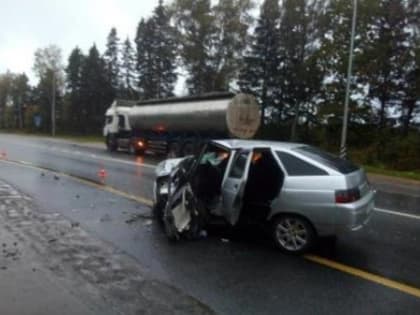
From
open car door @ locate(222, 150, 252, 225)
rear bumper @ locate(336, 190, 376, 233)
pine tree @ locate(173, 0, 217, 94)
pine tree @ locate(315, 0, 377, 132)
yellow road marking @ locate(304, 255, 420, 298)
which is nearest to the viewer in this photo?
A: yellow road marking @ locate(304, 255, 420, 298)

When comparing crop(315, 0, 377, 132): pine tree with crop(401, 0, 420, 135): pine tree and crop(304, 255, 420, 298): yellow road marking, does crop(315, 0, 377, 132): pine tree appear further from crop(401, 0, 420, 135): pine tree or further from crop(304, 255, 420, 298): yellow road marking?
crop(304, 255, 420, 298): yellow road marking

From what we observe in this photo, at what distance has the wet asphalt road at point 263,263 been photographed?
4.92m

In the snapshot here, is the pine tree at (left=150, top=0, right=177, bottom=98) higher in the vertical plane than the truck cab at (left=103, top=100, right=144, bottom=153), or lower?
higher

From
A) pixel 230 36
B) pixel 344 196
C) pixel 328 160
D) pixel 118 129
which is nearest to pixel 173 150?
pixel 118 129

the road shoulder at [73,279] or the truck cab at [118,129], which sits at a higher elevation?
the truck cab at [118,129]

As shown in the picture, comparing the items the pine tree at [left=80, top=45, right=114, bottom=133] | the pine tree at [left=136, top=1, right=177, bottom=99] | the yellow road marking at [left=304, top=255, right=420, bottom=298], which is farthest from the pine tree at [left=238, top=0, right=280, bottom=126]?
the pine tree at [left=80, top=45, right=114, bottom=133]

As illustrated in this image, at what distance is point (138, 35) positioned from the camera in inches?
2266

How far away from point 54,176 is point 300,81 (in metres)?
23.7

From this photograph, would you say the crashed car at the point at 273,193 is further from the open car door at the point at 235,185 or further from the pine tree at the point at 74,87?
the pine tree at the point at 74,87

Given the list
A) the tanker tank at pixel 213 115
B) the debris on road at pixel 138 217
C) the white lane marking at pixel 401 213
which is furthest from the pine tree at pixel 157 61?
the debris on road at pixel 138 217

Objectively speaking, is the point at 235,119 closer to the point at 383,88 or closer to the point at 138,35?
the point at 383,88

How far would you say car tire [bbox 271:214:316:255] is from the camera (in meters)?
6.55

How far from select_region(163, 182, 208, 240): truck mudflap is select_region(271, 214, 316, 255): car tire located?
121 centimetres

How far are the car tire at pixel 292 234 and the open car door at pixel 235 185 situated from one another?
2.01ft
